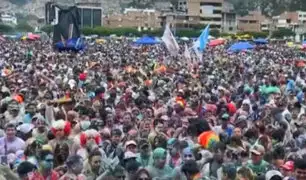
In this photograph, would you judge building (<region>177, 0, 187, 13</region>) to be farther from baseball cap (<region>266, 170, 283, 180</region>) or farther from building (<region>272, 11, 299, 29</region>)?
baseball cap (<region>266, 170, 283, 180</region>)

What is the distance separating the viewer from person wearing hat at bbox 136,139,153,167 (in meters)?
7.98

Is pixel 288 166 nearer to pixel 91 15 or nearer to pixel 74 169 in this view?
pixel 74 169

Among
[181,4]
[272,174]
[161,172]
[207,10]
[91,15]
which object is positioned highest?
[181,4]

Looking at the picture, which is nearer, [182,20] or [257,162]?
[257,162]

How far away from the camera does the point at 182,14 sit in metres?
120

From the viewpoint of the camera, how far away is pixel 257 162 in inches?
308

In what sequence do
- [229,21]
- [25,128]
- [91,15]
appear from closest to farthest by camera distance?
[25,128] → [91,15] → [229,21]

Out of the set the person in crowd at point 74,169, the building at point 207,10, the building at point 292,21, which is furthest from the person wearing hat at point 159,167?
the building at point 207,10

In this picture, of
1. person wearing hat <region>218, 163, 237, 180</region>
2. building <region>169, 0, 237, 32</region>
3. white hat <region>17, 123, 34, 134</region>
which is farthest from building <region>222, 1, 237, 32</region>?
person wearing hat <region>218, 163, 237, 180</region>

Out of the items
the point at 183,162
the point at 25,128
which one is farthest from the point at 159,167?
the point at 25,128

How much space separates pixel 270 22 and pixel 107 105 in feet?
377

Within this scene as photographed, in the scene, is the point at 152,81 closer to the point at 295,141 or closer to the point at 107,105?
the point at 107,105

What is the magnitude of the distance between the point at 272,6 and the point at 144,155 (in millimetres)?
146892

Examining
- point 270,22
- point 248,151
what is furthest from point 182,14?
point 248,151
